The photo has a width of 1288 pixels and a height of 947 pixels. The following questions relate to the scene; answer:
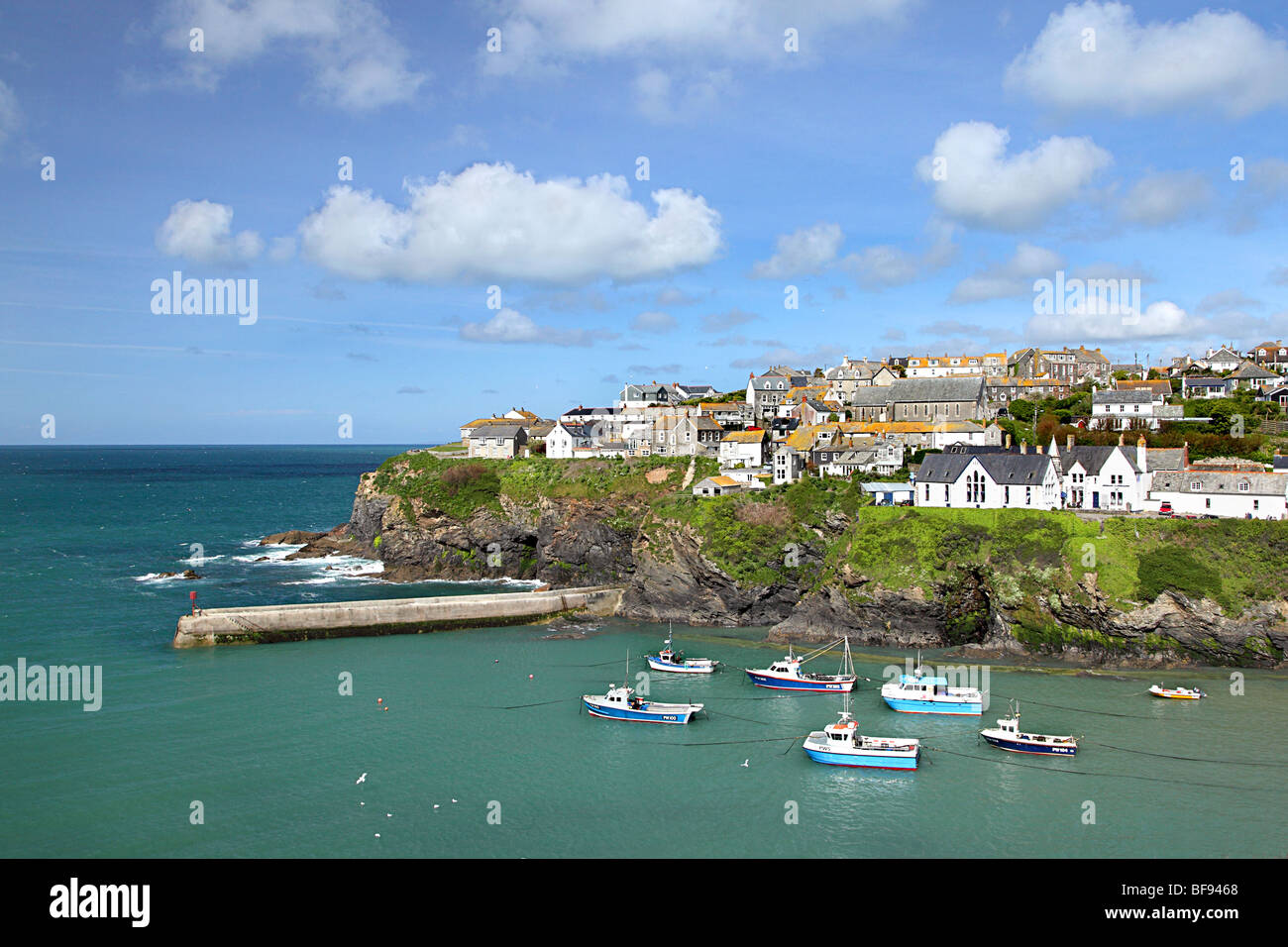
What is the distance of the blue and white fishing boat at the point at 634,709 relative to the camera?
44.0 meters

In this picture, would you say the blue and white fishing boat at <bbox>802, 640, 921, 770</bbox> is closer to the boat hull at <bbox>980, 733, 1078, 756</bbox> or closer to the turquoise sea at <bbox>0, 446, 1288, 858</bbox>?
the turquoise sea at <bbox>0, 446, 1288, 858</bbox>

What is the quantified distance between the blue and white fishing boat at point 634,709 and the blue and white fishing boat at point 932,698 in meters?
11.3

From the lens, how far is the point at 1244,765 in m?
36.7

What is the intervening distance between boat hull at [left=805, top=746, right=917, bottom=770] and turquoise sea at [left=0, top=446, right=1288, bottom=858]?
0.58 m

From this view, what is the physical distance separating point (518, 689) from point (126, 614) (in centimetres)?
3626

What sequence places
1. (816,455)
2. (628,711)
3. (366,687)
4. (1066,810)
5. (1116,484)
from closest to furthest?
(1066,810), (628,711), (366,687), (1116,484), (816,455)

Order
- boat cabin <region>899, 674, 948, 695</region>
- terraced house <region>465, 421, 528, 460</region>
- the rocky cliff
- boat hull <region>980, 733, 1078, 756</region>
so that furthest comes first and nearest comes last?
1. terraced house <region>465, 421, 528, 460</region>
2. the rocky cliff
3. boat cabin <region>899, 674, 948, 695</region>
4. boat hull <region>980, 733, 1078, 756</region>

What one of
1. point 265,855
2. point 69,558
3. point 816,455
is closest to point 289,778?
point 265,855

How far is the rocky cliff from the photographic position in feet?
168

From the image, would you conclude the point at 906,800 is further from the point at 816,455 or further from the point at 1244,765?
the point at 816,455

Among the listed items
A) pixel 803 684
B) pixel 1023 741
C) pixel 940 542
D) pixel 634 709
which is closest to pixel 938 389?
pixel 940 542

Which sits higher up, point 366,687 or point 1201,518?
point 1201,518

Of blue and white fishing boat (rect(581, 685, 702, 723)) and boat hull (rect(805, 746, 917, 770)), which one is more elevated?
blue and white fishing boat (rect(581, 685, 702, 723))

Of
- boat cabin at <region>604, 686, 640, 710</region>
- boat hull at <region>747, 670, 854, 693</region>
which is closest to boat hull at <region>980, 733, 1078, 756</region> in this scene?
boat hull at <region>747, 670, 854, 693</region>
